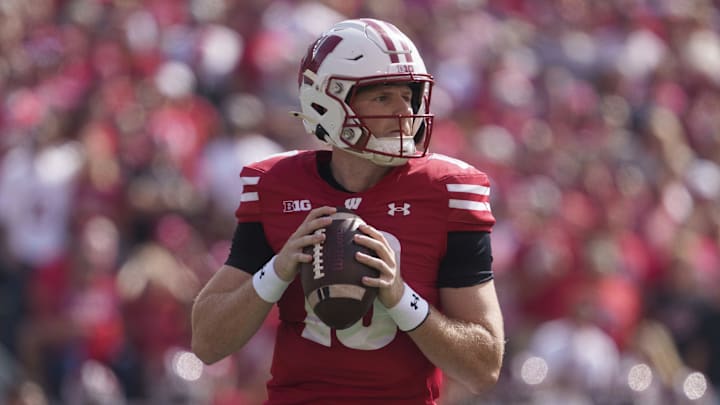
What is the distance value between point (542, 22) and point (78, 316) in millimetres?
6345

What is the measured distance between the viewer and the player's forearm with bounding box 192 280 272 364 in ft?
13.2

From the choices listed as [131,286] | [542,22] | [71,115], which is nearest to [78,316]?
[131,286]

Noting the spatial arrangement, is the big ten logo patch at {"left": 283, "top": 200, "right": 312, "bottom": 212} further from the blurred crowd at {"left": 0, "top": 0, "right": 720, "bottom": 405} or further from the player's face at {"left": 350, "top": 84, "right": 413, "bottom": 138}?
the blurred crowd at {"left": 0, "top": 0, "right": 720, "bottom": 405}

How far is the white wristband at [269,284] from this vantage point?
3934 mm

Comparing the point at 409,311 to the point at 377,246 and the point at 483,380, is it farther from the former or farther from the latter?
the point at 483,380

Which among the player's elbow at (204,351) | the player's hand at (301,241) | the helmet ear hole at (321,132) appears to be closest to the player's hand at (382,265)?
the player's hand at (301,241)

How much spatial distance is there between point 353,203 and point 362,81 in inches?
13.9

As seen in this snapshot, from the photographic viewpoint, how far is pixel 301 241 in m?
3.80

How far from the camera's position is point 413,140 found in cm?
411

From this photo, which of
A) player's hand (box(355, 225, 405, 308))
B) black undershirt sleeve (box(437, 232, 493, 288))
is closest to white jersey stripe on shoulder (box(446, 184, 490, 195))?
black undershirt sleeve (box(437, 232, 493, 288))

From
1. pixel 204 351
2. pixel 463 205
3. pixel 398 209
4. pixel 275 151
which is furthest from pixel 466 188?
pixel 275 151

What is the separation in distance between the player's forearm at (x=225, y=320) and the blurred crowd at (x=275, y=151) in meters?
3.24

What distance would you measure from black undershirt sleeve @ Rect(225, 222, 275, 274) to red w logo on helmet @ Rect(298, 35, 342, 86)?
1.54ft

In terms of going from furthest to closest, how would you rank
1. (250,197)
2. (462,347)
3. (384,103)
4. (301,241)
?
(250,197)
(384,103)
(462,347)
(301,241)
